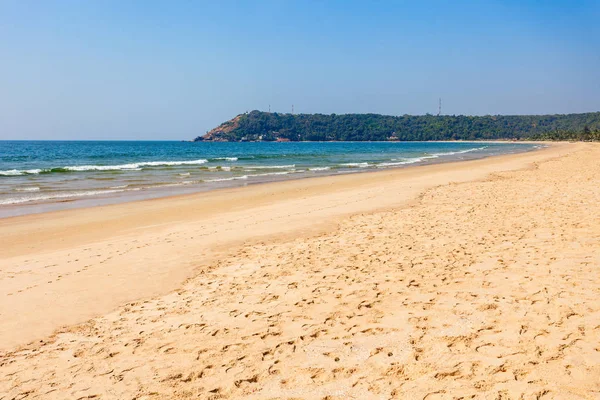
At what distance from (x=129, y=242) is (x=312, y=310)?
6094 millimetres

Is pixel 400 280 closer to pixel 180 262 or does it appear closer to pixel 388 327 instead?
pixel 388 327

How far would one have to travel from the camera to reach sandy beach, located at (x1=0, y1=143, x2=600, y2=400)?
3998 mm

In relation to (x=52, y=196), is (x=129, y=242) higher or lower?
lower

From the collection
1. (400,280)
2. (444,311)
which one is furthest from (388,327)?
(400,280)

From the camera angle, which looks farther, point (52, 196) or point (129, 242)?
point (52, 196)

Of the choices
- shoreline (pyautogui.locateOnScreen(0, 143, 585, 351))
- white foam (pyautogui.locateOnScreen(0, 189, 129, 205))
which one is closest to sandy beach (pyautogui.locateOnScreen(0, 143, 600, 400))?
shoreline (pyautogui.locateOnScreen(0, 143, 585, 351))

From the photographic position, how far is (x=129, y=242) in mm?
10336

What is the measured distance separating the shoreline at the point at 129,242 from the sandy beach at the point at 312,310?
0.18ft

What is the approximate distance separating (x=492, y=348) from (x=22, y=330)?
5188 mm

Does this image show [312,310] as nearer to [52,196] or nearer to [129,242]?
[129,242]

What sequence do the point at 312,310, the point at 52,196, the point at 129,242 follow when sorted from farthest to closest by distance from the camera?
the point at 52,196 < the point at 129,242 < the point at 312,310

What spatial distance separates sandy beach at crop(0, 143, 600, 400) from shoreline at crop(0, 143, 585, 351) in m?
0.06

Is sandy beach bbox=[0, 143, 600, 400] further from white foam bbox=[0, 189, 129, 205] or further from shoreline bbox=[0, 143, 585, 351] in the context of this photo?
white foam bbox=[0, 189, 129, 205]

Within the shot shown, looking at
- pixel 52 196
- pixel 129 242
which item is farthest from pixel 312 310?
pixel 52 196
